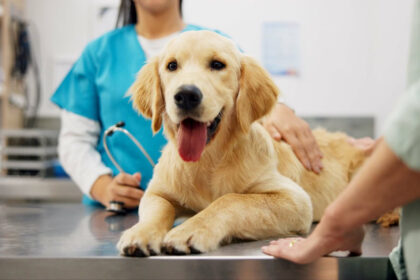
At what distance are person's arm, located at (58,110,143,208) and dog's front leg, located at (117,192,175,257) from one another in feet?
1.06

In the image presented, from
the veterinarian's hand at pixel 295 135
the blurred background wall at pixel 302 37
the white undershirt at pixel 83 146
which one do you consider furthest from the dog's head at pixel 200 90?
the blurred background wall at pixel 302 37

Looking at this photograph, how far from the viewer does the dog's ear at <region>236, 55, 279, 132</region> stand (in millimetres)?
970

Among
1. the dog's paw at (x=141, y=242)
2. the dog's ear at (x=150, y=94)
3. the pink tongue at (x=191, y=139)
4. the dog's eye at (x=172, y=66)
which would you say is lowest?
the dog's paw at (x=141, y=242)

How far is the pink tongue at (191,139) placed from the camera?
88 cm

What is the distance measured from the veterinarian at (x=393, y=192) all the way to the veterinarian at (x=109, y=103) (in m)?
0.92

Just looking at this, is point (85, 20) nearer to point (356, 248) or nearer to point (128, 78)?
point (128, 78)

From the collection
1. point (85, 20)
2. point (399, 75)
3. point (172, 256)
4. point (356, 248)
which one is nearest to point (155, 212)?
point (172, 256)

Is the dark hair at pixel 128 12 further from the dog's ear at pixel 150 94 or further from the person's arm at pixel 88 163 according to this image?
the dog's ear at pixel 150 94

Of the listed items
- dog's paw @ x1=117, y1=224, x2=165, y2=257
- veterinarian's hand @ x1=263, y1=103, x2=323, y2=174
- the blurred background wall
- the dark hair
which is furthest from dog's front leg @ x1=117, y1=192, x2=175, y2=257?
the blurred background wall

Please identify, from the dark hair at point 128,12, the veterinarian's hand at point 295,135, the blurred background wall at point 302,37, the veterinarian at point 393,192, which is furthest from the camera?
the blurred background wall at point 302,37

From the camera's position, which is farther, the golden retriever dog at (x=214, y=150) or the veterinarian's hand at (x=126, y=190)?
the veterinarian's hand at (x=126, y=190)

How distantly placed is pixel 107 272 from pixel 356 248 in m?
0.43

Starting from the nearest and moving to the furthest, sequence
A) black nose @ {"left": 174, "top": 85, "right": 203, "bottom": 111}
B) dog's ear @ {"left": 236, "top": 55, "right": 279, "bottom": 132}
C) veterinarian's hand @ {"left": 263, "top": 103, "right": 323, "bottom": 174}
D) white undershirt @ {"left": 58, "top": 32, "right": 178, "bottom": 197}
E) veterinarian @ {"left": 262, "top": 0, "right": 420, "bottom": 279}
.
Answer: veterinarian @ {"left": 262, "top": 0, "right": 420, "bottom": 279}
black nose @ {"left": 174, "top": 85, "right": 203, "bottom": 111}
dog's ear @ {"left": 236, "top": 55, "right": 279, "bottom": 132}
veterinarian's hand @ {"left": 263, "top": 103, "right": 323, "bottom": 174}
white undershirt @ {"left": 58, "top": 32, "right": 178, "bottom": 197}

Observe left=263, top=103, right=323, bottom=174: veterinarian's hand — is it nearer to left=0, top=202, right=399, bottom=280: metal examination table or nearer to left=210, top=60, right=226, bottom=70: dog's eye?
left=210, top=60, right=226, bottom=70: dog's eye
